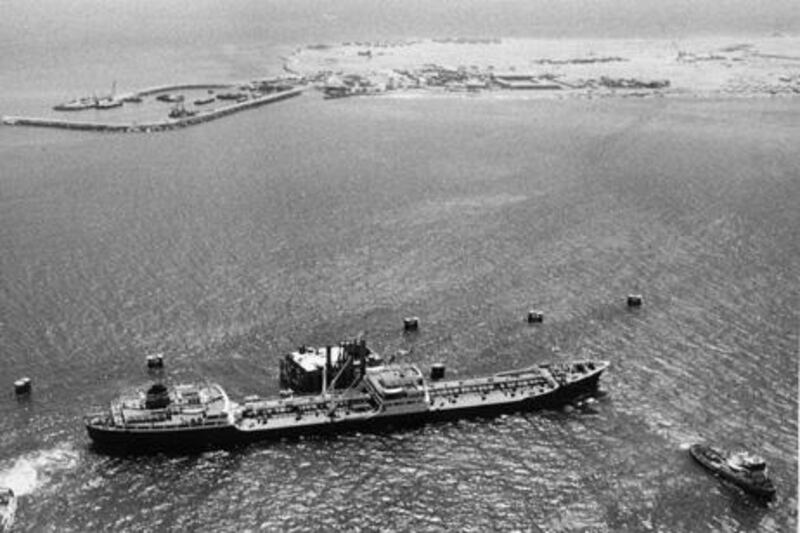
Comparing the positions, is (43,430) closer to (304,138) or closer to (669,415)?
(669,415)

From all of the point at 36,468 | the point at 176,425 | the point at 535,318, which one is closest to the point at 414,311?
the point at 535,318

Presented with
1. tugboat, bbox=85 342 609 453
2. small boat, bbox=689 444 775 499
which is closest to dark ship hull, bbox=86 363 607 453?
tugboat, bbox=85 342 609 453

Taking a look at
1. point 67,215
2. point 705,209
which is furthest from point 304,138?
point 705,209

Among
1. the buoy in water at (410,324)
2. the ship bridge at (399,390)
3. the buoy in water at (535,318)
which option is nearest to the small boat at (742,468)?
the ship bridge at (399,390)

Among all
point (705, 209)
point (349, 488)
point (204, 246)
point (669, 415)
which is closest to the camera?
point (349, 488)

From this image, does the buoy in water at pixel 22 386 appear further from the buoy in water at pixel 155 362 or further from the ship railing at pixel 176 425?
the ship railing at pixel 176 425

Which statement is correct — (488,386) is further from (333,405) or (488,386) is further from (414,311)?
(414,311)
